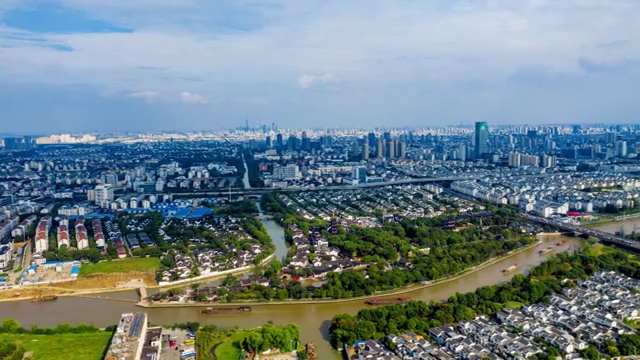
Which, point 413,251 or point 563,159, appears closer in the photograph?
point 413,251

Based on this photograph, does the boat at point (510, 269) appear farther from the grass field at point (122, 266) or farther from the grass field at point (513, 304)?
the grass field at point (122, 266)

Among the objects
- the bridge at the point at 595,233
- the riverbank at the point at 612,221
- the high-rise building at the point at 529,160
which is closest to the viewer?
the bridge at the point at 595,233

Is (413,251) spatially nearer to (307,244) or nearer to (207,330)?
(307,244)

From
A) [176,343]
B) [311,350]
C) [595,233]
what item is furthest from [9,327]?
[595,233]

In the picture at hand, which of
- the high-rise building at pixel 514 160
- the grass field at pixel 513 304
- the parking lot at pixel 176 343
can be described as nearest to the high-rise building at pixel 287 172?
the high-rise building at pixel 514 160

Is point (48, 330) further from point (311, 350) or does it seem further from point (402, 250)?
point (402, 250)

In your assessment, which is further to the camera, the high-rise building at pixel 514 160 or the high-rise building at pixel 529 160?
the high-rise building at pixel 514 160

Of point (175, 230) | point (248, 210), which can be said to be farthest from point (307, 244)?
point (248, 210)
